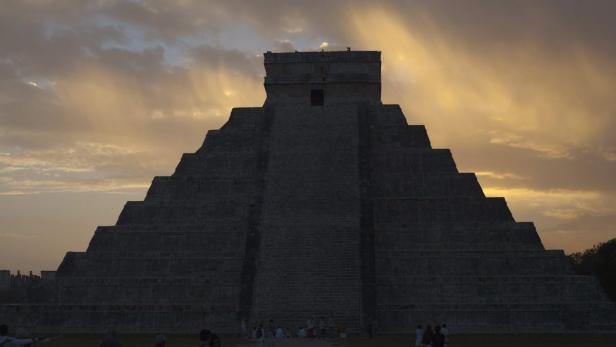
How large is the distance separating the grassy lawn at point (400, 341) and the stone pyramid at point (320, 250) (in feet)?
3.62

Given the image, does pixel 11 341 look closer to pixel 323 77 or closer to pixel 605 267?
pixel 323 77

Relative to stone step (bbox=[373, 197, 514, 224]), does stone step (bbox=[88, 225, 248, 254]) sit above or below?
below

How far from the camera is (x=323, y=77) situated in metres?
42.1

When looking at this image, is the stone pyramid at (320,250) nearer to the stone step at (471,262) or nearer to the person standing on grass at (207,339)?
the stone step at (471,262)

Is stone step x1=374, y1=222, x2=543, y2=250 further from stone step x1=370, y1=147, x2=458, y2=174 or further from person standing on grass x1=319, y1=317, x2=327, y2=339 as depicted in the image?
person standing on grass x1=319, y1=317, x2=327, y2=339

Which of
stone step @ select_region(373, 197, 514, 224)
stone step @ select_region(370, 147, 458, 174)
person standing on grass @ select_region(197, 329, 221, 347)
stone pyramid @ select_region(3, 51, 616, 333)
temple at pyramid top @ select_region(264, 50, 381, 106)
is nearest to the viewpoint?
person standing on grass @ select_region(197, 329, 221, 347)

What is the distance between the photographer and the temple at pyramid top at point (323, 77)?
41906 millimetres

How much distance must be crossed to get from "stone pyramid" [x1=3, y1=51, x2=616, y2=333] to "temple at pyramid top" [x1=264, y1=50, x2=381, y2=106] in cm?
334

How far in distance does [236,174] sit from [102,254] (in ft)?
22.1

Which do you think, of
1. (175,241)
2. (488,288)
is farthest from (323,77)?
(488,288)

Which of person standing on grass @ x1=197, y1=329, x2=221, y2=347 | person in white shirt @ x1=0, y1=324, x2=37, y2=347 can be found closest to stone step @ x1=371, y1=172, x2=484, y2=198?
person standing on grass @ x1=197, y1=329, x2=221, y2=347

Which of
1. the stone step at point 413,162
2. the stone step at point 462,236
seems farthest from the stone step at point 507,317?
the stone step at point 413,162

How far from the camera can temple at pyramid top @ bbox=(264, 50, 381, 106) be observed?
1650 inches

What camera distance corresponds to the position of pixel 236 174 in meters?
36.3
